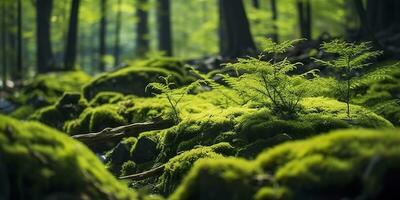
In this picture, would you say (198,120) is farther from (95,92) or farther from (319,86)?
(95,92)

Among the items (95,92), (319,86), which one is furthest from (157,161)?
(95,92)

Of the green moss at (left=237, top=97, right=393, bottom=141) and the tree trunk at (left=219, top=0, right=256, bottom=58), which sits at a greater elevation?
the tree trunk at (left=219, top=0, right=256, bottom=58)

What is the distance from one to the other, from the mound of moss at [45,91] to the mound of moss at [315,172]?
908 centimetres

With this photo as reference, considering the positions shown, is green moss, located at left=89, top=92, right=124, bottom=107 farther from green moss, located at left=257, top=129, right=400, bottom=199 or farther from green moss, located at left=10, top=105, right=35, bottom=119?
green moss, located at left=257, top=129, right=400, bottom=199

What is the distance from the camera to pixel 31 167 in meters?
3.79

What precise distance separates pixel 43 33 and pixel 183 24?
21.7 m

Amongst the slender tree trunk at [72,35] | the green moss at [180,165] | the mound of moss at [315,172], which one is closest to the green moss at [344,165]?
the mound of moss at [315,172]

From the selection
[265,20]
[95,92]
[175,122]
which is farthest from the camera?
[265,20]

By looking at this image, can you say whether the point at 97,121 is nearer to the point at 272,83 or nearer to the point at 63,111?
the point at 63,111

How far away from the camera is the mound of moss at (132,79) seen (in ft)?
37.0

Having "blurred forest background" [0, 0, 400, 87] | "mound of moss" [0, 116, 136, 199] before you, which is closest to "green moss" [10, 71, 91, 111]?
"blurred forest background" [0, 0, 400, 87]

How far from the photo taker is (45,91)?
13.4 meters

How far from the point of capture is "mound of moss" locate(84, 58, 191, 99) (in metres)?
11.3

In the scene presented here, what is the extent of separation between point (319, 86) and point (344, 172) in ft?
11.6
